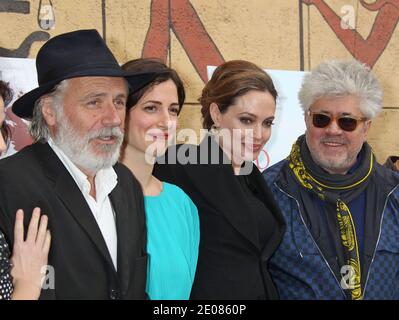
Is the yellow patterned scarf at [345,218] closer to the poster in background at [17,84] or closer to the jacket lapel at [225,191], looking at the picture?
the jacket lapel at [225,191]

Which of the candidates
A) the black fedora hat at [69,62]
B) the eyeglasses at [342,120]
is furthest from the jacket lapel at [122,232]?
the eyeglasses at [342,120]

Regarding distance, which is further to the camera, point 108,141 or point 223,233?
point 223,233

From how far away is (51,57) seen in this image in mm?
2475

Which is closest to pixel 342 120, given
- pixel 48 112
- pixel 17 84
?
pixel 48 112

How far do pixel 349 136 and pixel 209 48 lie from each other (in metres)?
2.34

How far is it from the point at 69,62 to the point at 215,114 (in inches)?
43.6

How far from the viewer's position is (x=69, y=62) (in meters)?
2.45

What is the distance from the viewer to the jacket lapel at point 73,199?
2209 millimetres

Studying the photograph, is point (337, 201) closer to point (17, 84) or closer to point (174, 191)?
point (174, 191)

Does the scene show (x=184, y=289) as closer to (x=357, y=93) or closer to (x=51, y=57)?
(x=51, y=57)
